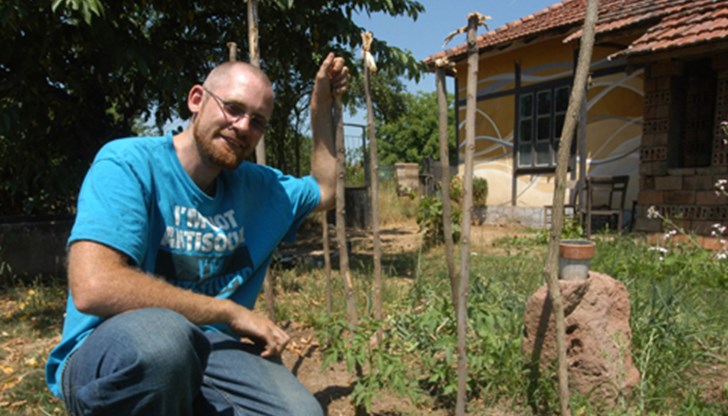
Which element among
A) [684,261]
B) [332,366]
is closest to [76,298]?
[332,366]

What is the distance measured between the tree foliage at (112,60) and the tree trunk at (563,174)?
262cm

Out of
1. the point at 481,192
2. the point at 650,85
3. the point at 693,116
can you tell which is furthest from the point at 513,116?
the point at 693,116

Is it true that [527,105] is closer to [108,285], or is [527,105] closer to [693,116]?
[693,116]

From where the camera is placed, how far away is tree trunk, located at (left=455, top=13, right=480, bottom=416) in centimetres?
192

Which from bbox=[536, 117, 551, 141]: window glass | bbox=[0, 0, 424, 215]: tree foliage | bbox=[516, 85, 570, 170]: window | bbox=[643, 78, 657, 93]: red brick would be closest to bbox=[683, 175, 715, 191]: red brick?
bbox=[643, 78, 657, 93]: red brick

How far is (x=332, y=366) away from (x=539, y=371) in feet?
3.94

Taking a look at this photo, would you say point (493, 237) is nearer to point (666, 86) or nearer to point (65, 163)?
point (666, 86)

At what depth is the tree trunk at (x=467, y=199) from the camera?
1.92 m

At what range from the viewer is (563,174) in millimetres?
1972

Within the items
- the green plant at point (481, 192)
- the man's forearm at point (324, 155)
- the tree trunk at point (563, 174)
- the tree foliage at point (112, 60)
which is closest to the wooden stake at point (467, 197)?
the tree trunk at point (563, 174)

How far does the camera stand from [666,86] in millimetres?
6602

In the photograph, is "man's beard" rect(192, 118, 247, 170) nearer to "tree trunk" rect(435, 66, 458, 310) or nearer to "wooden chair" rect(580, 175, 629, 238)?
"tree trunk" rect(435, 66, 458, 310)

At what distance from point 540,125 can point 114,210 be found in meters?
8.93

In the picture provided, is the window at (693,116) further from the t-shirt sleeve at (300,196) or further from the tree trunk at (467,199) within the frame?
the t-shirt sleeve at (300,196)
